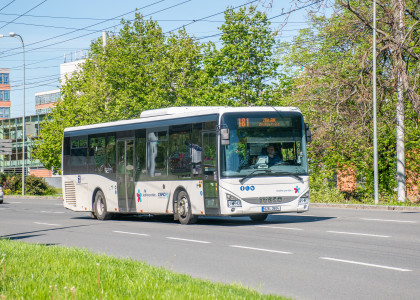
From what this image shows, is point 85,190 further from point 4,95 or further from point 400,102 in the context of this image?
point 4,95

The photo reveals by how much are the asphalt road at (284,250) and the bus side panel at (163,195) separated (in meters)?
0.73

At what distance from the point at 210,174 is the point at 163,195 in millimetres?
2490

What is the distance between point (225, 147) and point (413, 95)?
11.3 metres

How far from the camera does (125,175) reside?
21.7 m

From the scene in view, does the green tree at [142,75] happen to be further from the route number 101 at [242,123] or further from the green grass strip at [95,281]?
the green grass strip at [95,281]

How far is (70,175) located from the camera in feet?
82.3

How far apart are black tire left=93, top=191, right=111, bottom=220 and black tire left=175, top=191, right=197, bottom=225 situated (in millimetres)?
4440

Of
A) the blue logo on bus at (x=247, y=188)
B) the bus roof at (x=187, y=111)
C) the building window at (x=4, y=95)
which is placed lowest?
the blue logo on bus at (x=247, y=188)

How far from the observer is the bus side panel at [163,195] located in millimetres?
18250

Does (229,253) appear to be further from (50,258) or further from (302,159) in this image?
(302,159)

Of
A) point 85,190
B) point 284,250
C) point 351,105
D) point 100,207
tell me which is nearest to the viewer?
point 284,250

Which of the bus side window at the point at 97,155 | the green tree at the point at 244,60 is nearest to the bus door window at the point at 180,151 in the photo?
the bus side window at the point at 97,155

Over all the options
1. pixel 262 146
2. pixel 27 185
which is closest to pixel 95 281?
pixel 262 146

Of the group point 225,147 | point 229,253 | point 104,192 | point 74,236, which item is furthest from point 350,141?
point 229,253
